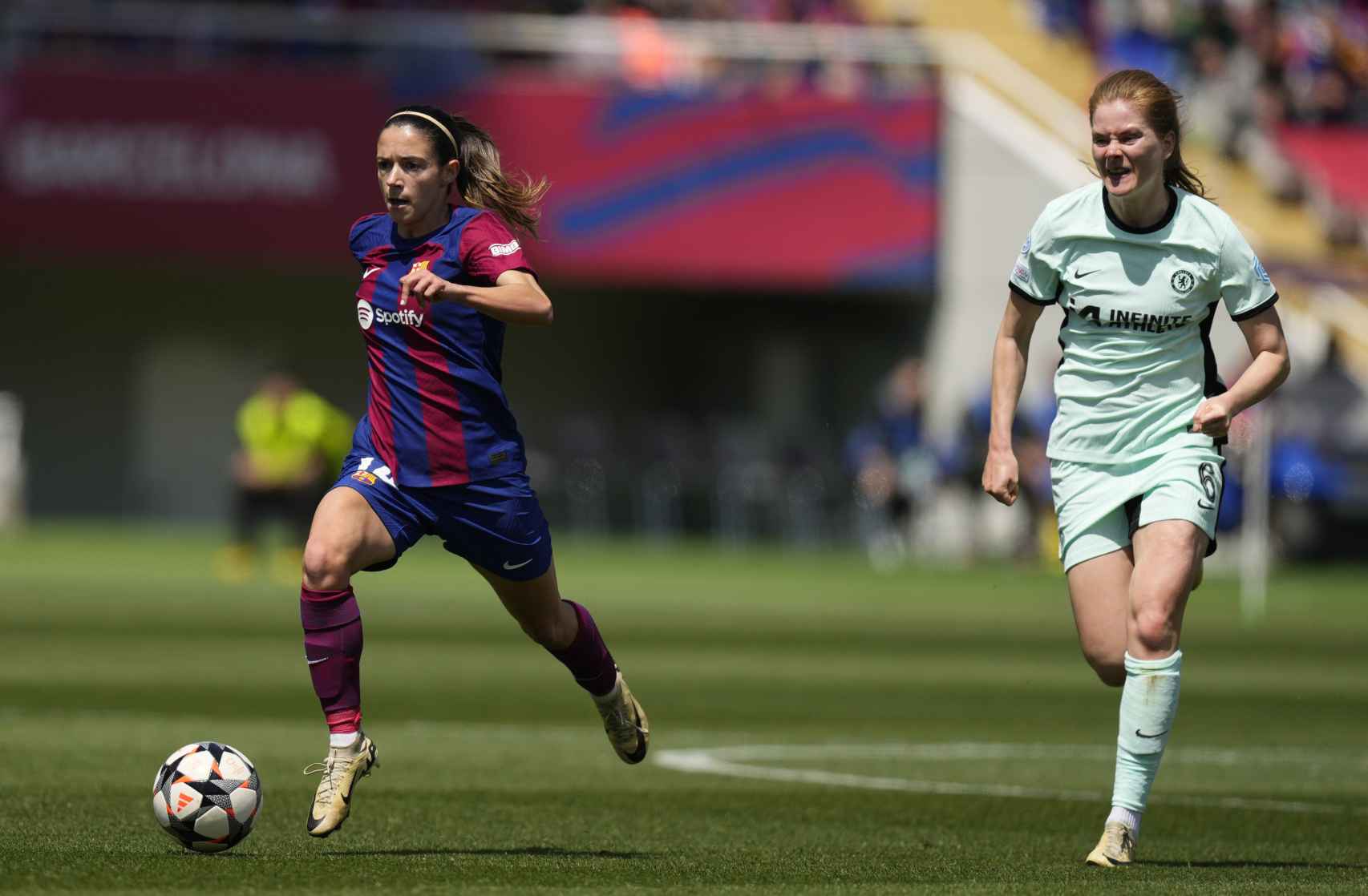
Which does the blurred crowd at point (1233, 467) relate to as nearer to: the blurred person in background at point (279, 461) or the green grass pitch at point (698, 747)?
the green grass pitch at point (698, 747)

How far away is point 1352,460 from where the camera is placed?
92.5 feet

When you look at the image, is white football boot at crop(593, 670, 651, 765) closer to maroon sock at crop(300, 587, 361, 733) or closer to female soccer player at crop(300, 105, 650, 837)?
female soccer player at crop(300, 105, 650, 837)

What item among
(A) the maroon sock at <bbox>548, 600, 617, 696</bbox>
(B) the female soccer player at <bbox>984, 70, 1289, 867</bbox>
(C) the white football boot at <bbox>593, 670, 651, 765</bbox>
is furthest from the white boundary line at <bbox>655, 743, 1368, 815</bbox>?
(B) the female soccer player at <bbox>984, 70, 1289, 867</bbox>

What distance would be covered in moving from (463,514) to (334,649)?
0.55 m

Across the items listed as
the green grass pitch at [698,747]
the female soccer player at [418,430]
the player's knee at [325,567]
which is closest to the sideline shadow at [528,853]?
the green grass pitch at [698,747]

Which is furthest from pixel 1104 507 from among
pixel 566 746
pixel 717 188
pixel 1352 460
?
pixel 717 188

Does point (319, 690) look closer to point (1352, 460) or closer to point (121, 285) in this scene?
point (1352, 460)

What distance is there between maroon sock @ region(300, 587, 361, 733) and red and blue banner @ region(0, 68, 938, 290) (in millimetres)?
24245

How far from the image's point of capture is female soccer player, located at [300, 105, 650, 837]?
24.8ft

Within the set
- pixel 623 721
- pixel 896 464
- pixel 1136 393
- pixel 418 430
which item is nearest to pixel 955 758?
pixel 623 721

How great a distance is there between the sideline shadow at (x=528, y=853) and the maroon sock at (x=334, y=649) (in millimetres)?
365

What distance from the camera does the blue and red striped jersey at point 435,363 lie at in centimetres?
765

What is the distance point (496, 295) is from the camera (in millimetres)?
7328

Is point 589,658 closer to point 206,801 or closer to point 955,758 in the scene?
point 206,801
